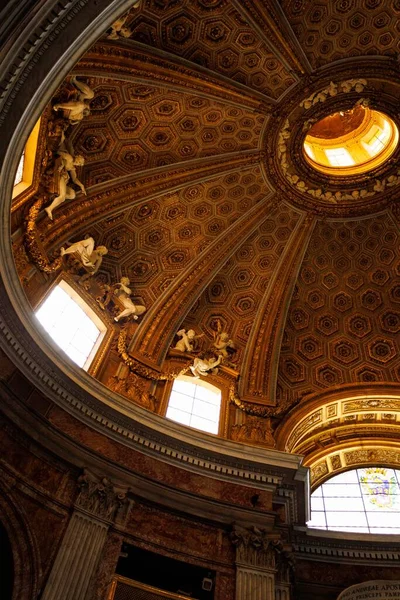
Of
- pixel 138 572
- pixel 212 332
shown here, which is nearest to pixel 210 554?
pixel 138 572

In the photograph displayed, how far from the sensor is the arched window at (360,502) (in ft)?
46.2

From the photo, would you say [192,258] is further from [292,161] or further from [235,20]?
[235,20]

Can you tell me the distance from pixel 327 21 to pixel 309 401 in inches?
420

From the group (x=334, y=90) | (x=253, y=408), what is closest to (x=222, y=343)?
(x=253, y=408)

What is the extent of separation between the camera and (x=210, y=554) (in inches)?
418

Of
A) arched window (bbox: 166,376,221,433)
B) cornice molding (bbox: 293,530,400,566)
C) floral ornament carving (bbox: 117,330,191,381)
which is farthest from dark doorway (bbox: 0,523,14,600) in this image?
cornice molding (bbox: 293,530,400,566)

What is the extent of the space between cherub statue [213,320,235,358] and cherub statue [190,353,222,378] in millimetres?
528

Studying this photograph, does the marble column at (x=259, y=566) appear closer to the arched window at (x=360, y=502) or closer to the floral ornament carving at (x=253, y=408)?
the arched window at (x=360, y=502)

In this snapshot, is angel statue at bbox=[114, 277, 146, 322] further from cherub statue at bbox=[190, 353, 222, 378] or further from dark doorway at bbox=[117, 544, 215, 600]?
dark doorway at bbox=[117, 544, 215, 600]

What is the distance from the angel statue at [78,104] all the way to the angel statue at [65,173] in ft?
2.08

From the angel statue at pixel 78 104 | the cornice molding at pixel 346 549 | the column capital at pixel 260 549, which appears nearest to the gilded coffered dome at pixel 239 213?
the angel statue at pixel 78 104

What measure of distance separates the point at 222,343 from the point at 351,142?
8.89m

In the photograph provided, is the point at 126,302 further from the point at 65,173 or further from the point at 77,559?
the point at 77,559

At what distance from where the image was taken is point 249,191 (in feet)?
58.4
